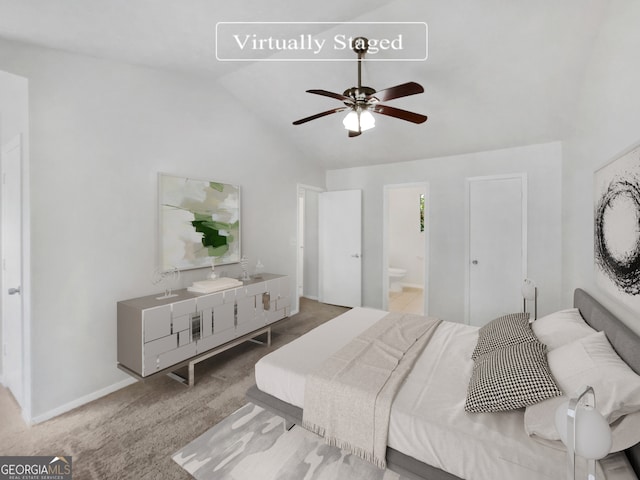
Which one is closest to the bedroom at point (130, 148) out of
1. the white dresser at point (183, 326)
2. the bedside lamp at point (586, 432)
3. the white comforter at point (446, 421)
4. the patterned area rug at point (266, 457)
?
the white dresser at point (183, 326)

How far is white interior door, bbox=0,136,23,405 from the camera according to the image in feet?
7.18

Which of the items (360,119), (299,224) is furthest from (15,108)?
(299,224)

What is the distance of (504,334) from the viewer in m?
1.89

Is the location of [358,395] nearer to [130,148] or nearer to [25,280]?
[25,280]

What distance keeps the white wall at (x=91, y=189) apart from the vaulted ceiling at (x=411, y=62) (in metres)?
0.20

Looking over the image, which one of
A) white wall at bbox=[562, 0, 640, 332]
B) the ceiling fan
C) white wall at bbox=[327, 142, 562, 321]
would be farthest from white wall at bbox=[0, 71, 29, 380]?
white wall at bbox=[327, 142, 562, 321]

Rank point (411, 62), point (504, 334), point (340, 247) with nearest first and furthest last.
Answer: point (504, 334), point (411, 62), point (340, 247)

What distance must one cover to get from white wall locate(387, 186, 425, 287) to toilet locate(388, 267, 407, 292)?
11.1 inches

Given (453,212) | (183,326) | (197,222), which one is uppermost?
(453,212)

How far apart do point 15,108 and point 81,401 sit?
2306 millimetres

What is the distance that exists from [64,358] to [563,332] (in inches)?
137

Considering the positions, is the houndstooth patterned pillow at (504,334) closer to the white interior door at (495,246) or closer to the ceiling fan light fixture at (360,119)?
the ceiling fan light fixture at (360,119)

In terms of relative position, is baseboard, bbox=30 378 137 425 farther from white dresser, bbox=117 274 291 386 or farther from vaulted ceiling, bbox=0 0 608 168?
vaulted ceiling, bbox=0 0 608 168

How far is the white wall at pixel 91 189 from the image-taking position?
6.88 feet
